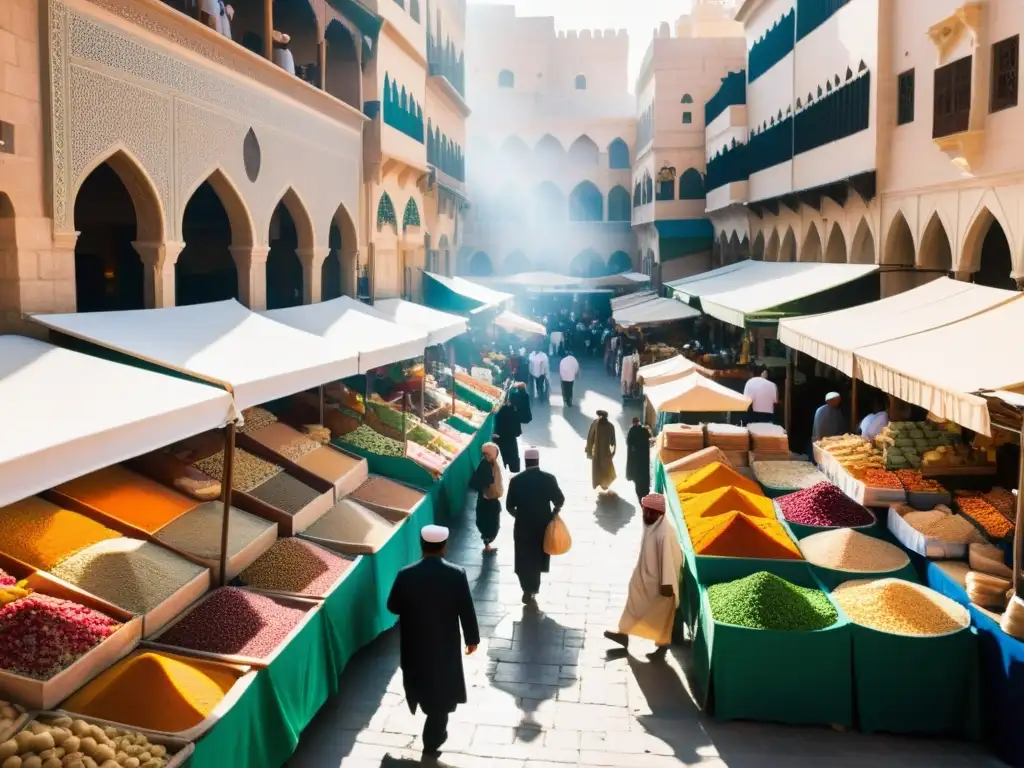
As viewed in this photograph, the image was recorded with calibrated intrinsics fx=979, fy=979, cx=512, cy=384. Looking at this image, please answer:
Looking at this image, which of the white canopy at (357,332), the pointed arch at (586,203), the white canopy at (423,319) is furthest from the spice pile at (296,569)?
the pointed arch at (586,203)

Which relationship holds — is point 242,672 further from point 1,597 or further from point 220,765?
point 1,597

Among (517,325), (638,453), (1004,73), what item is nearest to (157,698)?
(638,453)

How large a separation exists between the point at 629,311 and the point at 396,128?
8718mm

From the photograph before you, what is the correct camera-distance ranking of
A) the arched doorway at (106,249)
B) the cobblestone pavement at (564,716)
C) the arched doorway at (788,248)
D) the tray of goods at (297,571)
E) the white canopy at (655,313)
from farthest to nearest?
the arched doorway at (788,248)
the white canopy at (655,313)
the arched doorway at (106,249)
the tray of goods at (297,571)
the cobblestone pavement at (564,716)

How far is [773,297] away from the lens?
14828 mm

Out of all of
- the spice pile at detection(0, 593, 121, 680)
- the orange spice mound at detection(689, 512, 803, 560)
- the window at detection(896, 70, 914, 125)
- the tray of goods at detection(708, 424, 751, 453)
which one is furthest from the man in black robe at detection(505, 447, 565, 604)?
the window at detection(896, 70, 914, 125)

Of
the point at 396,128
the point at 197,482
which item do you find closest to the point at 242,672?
the point at 197,482

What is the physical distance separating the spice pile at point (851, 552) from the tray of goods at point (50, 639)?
15.6 ft

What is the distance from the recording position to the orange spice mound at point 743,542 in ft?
→ 23.3

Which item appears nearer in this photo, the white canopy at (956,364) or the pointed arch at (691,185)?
the white canopy at (956,364)

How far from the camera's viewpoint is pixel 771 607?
6.22 metres

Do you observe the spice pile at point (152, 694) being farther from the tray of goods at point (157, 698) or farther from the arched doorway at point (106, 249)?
the arched doorway at point (106, 249)

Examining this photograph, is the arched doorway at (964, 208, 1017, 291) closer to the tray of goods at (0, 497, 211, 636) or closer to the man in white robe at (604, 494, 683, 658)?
the man in white robe at (604, 494, 683, 658)

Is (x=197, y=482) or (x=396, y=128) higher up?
(x=396, y=128)
